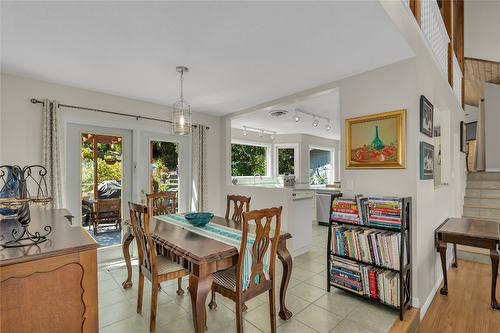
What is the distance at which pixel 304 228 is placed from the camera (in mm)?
3969

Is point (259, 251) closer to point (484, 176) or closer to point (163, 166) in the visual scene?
point (163, 166)

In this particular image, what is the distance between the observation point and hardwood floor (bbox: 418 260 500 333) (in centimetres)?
218

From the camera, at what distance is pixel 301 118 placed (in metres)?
5.16

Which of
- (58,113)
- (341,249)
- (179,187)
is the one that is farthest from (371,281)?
(58,113)

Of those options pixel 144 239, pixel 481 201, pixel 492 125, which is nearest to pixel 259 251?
pixel 144 239

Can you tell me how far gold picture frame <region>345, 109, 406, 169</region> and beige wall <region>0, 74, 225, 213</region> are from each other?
9.30 feet

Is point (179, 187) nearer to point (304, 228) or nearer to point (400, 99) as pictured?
→ point (304, 228)

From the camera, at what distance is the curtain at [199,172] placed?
14.0 feet

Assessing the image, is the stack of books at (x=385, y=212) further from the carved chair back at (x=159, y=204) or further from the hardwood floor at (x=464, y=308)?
the carved chair back at (x=159, y=204)

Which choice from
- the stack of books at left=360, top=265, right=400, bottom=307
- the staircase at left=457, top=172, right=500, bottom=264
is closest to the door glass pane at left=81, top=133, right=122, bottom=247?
the stack of books at left=360, top=265, right=400, bottom=307

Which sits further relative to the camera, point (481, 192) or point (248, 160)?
point (248, 160)

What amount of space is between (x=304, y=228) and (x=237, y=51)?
111 inches

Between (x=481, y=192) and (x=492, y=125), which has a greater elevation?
(x=492, y=125)

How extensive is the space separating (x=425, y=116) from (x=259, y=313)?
7.91 feet
